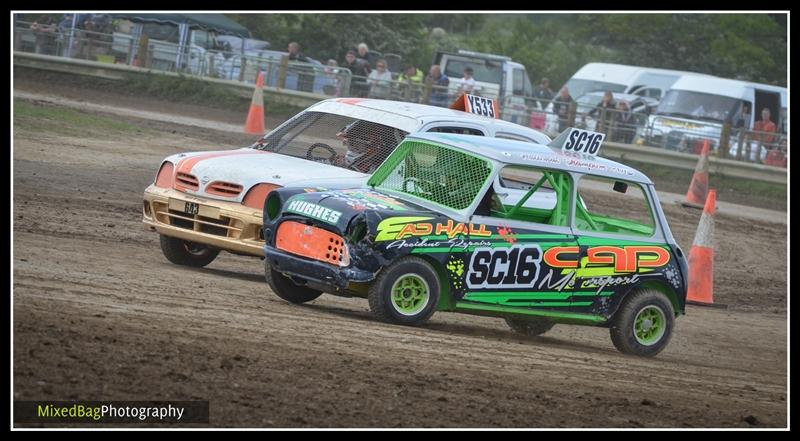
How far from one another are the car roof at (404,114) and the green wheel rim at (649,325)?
231cm

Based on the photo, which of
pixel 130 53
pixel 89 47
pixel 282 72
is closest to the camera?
pixel 282 72

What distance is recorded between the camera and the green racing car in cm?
910

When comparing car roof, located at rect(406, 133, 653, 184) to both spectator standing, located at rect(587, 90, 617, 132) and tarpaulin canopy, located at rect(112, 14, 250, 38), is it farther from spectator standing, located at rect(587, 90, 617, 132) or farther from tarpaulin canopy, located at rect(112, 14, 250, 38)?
tarpaulin canopy, located at rect(112, 14, 250, 38)

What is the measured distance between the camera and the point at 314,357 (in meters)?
7.53

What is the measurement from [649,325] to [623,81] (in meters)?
24.9

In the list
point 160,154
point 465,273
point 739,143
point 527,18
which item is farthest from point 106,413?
point 527,18

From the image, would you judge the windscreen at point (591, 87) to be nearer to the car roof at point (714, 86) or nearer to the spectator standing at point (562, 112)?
the car roof at point (714, 86)

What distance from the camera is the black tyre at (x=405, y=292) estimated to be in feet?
29.7

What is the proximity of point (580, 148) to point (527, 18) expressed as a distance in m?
50.2

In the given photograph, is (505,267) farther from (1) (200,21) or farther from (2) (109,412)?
(1) (200,21)

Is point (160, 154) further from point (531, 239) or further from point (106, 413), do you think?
point (106, 413)

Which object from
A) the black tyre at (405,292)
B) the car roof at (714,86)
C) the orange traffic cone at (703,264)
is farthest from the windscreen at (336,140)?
the car roof at (714,86)

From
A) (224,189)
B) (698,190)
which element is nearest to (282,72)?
(698,190)

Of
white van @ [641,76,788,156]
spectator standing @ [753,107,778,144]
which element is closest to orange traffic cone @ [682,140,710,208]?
spectator standing @ [753,107,778,144]
